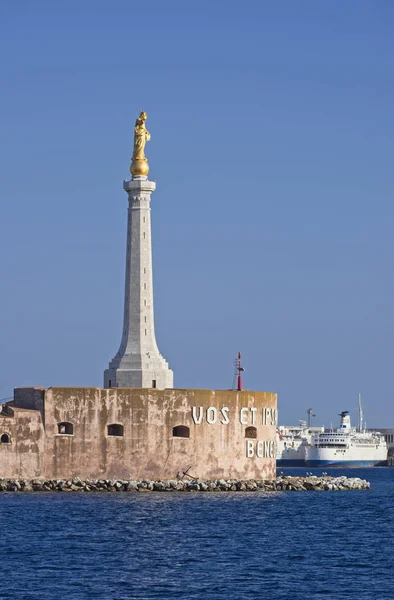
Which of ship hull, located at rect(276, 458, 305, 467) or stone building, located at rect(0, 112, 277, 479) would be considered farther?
ship hull, located at rect(276, 458, 305, 467)

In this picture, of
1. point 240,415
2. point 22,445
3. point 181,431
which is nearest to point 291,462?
point 240,415

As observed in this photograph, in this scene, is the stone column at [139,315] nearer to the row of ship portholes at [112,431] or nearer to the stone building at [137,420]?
the stone building at [137,420]

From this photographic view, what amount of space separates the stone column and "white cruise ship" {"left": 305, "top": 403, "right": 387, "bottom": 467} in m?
72.1

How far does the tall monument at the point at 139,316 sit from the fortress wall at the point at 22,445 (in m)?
3.93

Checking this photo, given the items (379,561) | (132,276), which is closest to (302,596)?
(379,561)

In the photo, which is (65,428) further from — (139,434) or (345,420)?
(345,420)

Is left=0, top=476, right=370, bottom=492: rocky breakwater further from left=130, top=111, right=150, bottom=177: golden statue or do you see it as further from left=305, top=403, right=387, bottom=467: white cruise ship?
left=305, top=403, right=387, bottom=467: white cruise ship

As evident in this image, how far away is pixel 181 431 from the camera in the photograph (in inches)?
1813

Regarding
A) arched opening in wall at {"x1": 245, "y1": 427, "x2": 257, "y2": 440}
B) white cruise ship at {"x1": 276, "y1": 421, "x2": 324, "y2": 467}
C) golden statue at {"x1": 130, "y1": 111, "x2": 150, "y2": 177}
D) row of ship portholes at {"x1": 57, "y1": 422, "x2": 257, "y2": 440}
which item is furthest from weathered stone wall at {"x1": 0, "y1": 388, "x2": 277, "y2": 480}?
white cruise ship at {"x1": 276, "y1": 421, "x2": 324, "y2": 467}

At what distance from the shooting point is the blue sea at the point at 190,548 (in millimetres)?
26516

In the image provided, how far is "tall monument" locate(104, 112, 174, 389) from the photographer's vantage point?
46781mm

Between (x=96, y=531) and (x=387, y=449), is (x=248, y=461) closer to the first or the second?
(x=96, y=531)

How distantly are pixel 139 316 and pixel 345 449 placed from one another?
76372 millimetres

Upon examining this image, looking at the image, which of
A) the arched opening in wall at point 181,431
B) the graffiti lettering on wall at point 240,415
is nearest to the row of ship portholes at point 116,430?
the arched opening in wall at point 181,431
